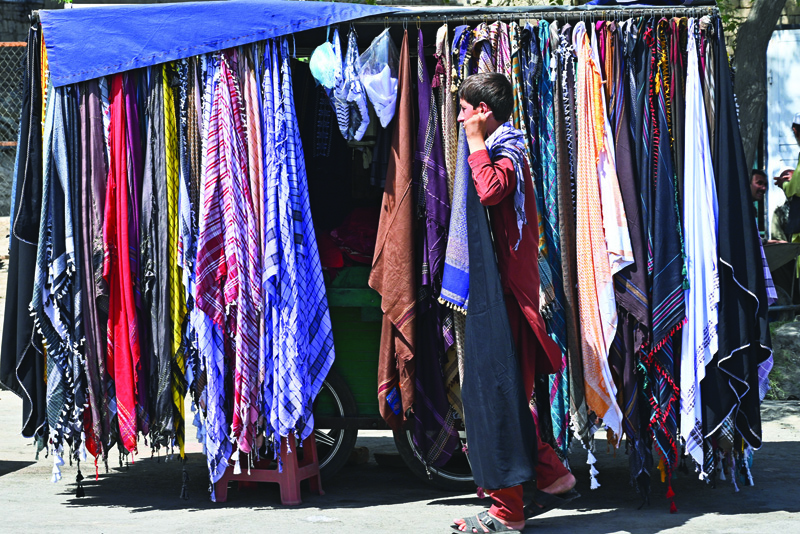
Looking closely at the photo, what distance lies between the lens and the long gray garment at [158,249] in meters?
4.38

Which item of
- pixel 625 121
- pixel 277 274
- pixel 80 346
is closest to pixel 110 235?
pixel 80 346

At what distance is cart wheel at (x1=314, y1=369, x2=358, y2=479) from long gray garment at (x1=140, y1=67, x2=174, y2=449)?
0.75 metres

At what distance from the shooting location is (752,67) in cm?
764

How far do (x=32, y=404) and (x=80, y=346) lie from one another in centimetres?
35

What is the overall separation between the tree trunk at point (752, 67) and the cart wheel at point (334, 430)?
4.37m

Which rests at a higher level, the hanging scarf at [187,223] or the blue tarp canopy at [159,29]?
the blue tarp canopy at [159,29]

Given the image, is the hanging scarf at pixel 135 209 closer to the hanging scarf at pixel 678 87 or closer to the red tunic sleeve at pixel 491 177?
the red tunic sleeve at pixel 491 177

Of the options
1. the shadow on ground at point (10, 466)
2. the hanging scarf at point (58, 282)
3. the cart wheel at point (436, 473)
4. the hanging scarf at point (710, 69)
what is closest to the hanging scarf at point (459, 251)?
the cart wheel at point (436, 473)

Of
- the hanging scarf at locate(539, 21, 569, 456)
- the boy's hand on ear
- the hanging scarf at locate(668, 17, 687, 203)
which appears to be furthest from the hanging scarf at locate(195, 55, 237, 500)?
the hanging scarf at locate(668, 17, 687, 203)

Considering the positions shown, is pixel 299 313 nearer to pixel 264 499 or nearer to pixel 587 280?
pixel 264 499

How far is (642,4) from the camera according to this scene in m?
4.49

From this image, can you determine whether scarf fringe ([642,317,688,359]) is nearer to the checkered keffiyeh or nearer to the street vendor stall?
the street vendor stall

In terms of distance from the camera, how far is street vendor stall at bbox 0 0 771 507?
170 inches

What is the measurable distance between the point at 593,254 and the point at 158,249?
2000 millimetres
